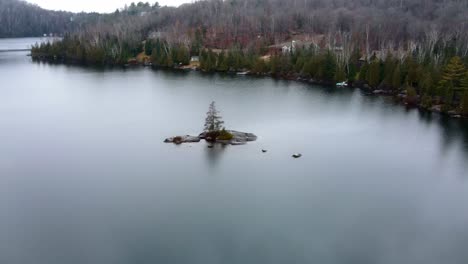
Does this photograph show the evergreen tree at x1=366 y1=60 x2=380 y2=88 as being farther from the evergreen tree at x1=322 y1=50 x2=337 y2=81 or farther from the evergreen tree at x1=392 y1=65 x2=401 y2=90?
the evergreen tree at x1=322 y1=50 x2=337 y2=81

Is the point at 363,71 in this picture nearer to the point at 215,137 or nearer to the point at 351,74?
the point at 351,74

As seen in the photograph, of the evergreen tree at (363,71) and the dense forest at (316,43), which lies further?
the evergreen tree at (363,71)

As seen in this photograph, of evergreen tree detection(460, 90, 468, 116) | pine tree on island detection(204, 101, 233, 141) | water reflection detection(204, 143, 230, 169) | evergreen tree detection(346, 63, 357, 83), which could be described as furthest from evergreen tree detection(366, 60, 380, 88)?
water reflection detection(204, 143, 230, 169)

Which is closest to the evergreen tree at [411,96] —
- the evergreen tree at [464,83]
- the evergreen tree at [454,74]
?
the evergreen tree at [454,74]

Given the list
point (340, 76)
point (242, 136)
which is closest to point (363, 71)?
point (340, 76)

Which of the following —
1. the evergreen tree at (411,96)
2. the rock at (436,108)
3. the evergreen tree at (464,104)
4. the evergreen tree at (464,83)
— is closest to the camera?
the evergreen tree at (464,104)

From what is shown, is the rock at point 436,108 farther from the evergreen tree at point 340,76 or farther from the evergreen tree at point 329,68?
the evergreen tree at point 329,68

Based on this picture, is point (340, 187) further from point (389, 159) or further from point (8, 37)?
point (8, 37)
